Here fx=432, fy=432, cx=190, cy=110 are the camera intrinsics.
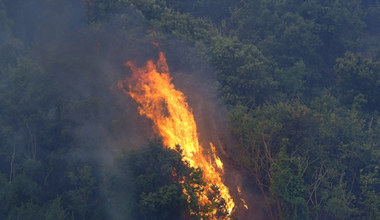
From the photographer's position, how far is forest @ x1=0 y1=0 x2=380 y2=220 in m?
15.4

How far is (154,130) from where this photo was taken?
16.6m

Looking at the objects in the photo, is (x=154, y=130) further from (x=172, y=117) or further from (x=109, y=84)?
(x=109, y=84)

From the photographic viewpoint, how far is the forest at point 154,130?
15.4 meters

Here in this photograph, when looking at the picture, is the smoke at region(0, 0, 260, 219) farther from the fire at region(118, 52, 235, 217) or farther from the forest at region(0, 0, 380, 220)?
the fire at region(118, 52, 235, 217)

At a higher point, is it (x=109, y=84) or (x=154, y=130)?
(x=109, y=84)

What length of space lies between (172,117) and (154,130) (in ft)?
2.83

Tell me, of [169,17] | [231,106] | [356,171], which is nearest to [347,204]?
[356,171]

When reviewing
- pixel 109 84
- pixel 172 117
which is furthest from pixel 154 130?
pixel 109 84

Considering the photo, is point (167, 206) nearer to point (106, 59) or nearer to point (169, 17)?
point (106, 59)

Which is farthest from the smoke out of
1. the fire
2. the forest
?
the fire

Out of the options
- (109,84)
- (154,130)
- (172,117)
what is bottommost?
(154,130)

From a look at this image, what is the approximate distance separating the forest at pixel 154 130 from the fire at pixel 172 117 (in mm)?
383

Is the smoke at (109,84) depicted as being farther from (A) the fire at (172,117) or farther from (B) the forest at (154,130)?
(A) the fire at (172,117)

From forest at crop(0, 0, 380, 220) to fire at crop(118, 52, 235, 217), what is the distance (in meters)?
0.38
